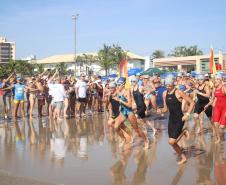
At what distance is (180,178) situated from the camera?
5.91 m

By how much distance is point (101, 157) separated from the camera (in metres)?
7.54

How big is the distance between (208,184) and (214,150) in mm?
2619

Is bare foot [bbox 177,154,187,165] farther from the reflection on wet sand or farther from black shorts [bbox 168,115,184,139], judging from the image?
black shorts [bbox 168,115,184,139]

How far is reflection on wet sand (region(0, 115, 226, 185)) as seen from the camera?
237 inches

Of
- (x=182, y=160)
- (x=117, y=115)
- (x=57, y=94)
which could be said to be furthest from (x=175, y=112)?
(x=57, y=94)

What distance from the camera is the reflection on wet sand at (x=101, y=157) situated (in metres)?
6.02

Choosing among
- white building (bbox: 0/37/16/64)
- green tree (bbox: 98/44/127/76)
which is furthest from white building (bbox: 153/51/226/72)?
white building (bbox: 0/37/16/64)

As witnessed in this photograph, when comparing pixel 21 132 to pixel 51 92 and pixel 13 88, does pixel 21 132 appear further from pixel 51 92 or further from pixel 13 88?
pixel 13 88

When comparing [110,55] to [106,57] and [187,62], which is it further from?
[187,62]

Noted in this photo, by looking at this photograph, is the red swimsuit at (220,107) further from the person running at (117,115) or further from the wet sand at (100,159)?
the person running at (117,115)

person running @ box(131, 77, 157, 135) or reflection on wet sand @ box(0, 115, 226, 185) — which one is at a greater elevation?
person running @ box(131, 77, 157, 135)

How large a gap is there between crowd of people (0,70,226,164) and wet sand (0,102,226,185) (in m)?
0.40

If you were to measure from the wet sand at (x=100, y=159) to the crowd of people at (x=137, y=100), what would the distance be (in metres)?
0.40

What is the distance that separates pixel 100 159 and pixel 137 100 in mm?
2376
